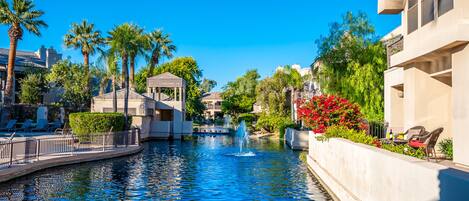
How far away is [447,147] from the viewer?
50.0 feet

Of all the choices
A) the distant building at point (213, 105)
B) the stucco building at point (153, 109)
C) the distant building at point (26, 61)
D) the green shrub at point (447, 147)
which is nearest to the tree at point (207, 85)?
the distant building at point (213, 105)

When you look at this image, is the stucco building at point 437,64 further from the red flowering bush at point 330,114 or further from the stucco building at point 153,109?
the stucco building at point 153,109

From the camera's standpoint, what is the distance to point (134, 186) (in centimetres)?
1550

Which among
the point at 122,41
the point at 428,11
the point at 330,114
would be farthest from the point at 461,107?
the point at 122,41

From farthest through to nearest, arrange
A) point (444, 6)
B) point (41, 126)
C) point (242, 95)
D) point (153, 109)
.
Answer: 1. point (242, 95)
2. point (153, 109)
3. point (41, 126)
4. point (444, 6)

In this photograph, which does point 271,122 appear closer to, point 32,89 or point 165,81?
point 165,81

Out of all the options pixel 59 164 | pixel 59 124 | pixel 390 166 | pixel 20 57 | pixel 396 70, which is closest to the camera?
pixel 390 166

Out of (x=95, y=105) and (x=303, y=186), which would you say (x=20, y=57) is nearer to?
(x=95, y=105)

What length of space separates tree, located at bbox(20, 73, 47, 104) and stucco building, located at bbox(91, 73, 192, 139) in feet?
50.9

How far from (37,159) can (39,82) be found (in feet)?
127

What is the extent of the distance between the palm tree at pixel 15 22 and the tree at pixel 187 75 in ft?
90.4

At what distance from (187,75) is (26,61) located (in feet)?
80.2

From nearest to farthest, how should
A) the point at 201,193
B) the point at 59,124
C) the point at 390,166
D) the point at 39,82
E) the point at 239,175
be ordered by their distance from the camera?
the point at 390,166 → the point at 201,193 → the point at 239,175 → the point at 59,124 → the point at 39,82

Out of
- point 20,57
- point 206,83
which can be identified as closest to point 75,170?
point 20,57
